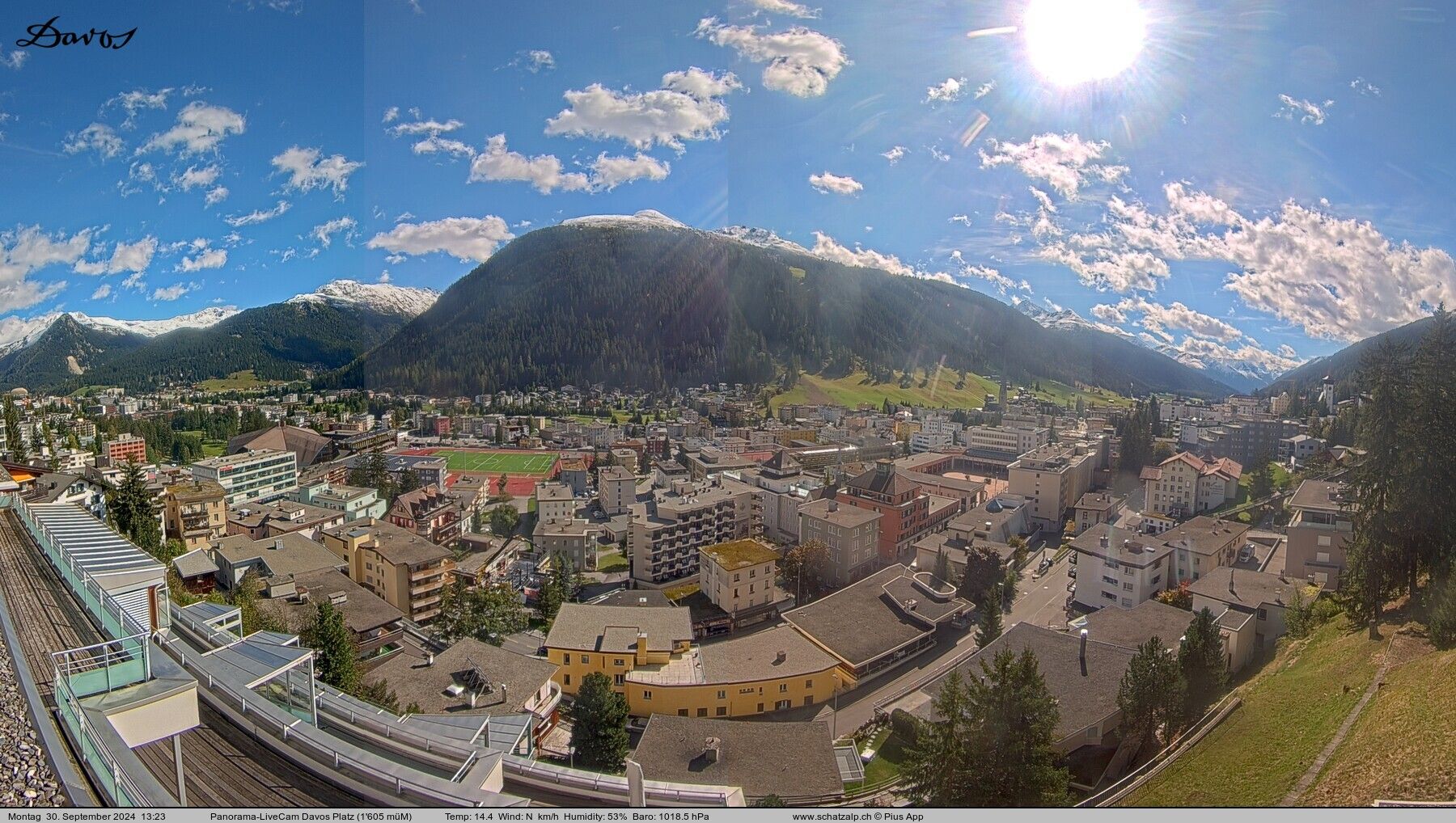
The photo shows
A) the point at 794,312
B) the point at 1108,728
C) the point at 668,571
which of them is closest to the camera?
the point at 1108,728

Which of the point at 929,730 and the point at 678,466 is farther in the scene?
the point at 678,466

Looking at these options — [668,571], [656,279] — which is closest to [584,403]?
[656,279]

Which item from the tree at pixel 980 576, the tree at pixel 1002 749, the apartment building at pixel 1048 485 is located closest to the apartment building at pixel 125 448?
the tree at pixel 980 576

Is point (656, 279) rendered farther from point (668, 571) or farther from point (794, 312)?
point (668, 571)

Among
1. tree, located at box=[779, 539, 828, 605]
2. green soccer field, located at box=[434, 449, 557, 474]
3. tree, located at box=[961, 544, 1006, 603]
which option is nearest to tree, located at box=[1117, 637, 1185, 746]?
tree, located at box=[961, 544, 1006, 603]

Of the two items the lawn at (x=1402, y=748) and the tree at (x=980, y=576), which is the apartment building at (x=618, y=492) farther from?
the lawn at (x=1402, y=748)

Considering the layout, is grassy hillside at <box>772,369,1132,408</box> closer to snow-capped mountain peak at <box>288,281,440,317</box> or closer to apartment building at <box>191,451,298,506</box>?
apartment building at <box>191,451,298,506</box>
